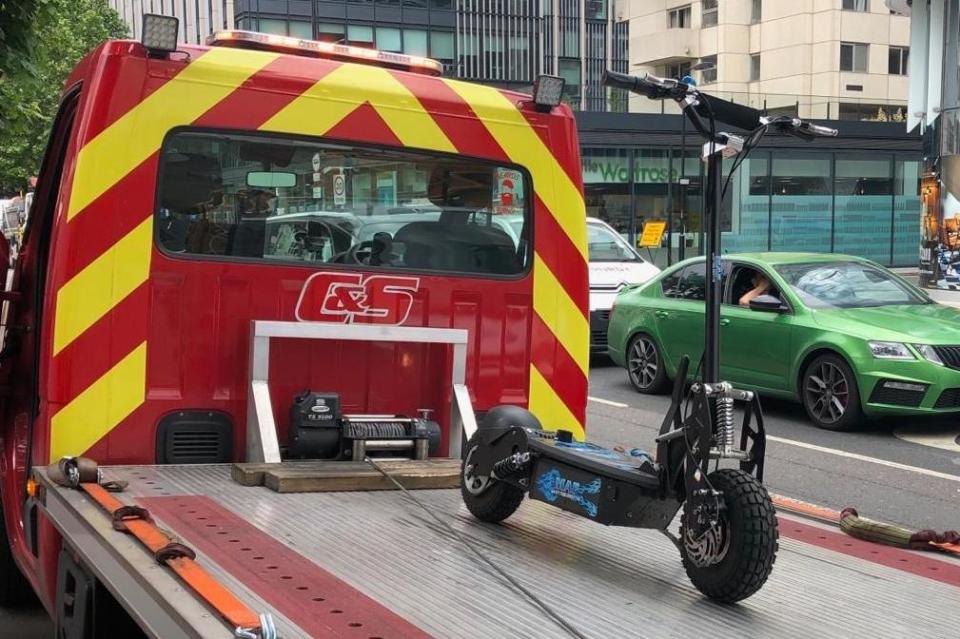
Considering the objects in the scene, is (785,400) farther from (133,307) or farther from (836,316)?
(133,307)

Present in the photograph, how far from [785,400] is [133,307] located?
28.2 feet

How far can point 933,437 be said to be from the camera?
392 inches

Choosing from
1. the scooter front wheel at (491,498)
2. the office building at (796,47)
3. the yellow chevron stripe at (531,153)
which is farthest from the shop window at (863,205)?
the scooter front wheel at (491,498)

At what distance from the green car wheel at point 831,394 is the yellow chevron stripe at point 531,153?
227 inches

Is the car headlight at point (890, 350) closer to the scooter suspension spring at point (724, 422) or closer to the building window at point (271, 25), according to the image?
the scooter suspension spring at point (724, 422)

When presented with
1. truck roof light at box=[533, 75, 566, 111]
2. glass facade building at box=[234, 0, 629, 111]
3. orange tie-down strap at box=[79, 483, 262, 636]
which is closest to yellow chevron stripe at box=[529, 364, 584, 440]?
truck roof light at box=[533, 75, 566, 111]

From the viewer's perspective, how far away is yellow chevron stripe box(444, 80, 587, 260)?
4.69 m

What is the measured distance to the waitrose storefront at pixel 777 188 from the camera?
34.8 metres

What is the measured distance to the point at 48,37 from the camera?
12914 millimetres

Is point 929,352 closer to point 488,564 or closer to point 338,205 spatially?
point 338,205

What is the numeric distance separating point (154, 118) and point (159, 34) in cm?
29

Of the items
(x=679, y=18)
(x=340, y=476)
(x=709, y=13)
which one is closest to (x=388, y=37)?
(x=679, y=18)

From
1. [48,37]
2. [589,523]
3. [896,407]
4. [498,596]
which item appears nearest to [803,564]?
[589,523]

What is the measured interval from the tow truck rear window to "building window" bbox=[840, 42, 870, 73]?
177 feet
